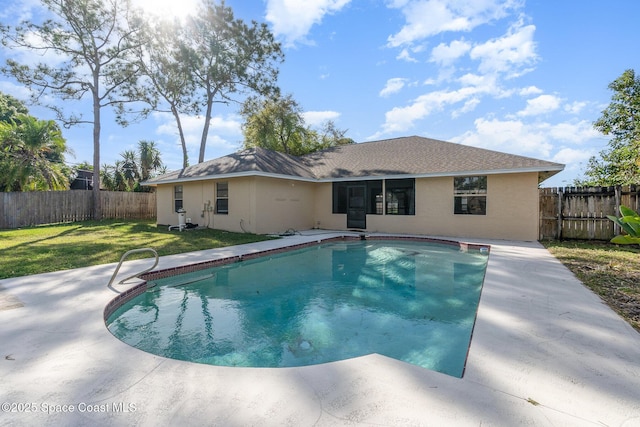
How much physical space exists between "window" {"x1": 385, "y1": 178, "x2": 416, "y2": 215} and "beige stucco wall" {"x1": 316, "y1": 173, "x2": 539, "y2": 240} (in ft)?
0.64

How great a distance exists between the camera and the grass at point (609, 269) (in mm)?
3829

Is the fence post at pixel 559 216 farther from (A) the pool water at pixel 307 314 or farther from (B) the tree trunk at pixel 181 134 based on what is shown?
(B) the tree trunk at pixel 181 134

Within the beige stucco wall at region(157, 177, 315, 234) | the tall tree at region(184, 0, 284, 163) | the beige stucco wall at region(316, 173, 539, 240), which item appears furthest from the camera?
the tall tree at region(184, 0, 284, 163)

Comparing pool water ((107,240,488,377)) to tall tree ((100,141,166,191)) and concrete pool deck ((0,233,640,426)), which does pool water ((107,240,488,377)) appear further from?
tall tree ((100,141,166,191))

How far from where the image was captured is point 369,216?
41.8ft

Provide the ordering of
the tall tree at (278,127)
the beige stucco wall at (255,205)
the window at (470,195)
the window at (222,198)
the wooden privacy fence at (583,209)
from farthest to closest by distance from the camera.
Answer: the tall tree at (278,127)
the window at (222,198)
the beige stucco wall at (255,205)
the window at (470,195)
the wooden privacy fence at (583,209)

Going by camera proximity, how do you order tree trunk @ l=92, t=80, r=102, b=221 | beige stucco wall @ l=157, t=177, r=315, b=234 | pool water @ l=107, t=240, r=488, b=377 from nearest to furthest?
pool water @ l=107, t=240, r=488, b=377, beige stucco wall @ l=157, t=177, r=315, b=234, tree trunk @ l=92, t=80, r=102, b=221

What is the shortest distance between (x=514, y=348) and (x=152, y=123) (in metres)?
24.5

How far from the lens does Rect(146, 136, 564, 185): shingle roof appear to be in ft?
33.5

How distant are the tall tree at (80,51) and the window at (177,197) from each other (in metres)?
5.24

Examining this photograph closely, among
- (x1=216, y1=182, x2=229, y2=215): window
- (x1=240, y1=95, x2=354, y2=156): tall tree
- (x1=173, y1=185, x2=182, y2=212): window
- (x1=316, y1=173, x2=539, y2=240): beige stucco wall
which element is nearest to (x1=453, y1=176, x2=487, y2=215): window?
(x1=316, y1=173, x2=539, y2=240): beige stucco wall

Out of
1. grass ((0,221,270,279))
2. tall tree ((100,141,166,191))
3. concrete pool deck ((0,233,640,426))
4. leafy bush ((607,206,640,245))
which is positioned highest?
tall tree ((100,141,166,191))

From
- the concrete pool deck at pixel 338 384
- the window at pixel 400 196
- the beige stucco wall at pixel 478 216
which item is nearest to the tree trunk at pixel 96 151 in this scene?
the beige stucco wall at pixel 478 216

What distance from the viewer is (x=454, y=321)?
12.8ft
